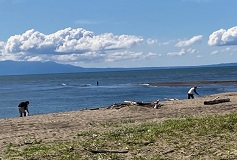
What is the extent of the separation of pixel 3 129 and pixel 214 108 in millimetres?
12880

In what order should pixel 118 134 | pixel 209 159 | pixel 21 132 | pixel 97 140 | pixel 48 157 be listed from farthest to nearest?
pixel 21 132 → pixel 118 134 → pixel 97 140 → pixel 48 157 → pixel 209 159

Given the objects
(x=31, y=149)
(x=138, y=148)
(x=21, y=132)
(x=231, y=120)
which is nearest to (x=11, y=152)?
(x=31, y=149)

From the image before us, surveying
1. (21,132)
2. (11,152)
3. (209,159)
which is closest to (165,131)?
(209,159)

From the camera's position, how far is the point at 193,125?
16.3m

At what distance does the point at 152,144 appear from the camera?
43.6 feet

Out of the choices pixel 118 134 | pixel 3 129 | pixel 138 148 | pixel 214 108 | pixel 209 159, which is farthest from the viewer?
pixel 214 108

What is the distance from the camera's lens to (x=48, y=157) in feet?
39.0

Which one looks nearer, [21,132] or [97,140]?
[97,140]

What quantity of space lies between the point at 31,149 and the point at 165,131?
5173 millimetres

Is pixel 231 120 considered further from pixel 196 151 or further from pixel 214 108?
pixel 214 108

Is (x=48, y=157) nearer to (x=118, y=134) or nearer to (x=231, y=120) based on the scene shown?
(x=118, y=134)

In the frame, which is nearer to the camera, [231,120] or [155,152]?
[155,152]

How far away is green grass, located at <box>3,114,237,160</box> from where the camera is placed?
462 inches

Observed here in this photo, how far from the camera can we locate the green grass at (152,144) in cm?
1174
